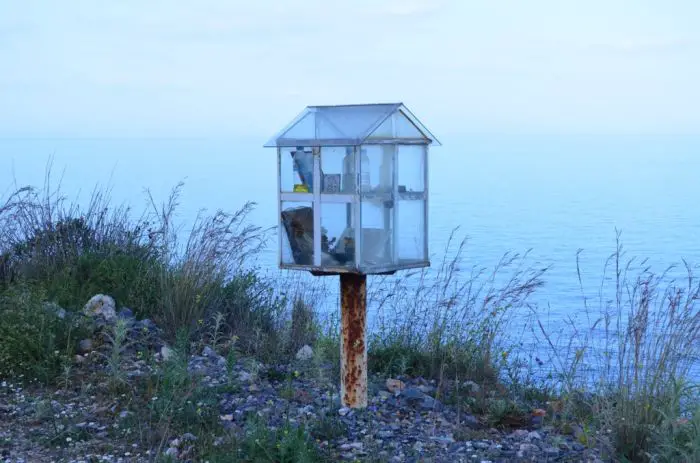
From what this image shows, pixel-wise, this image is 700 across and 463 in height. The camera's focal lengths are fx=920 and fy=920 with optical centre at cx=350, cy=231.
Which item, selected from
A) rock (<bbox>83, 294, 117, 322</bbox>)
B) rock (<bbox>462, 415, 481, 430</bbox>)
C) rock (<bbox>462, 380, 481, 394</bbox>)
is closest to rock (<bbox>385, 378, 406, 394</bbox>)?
rock (<bbox>462, 380, 481, 394</bbox>)

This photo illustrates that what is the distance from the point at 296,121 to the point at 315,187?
515 millimetres

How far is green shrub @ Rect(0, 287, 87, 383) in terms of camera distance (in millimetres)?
7168

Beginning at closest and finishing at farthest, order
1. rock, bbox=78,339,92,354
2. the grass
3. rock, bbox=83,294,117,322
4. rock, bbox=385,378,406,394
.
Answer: the grass → rock, bbox=385,378,406,394 → rock, bbox=78,339,92,354 → rock, bbox=83,294,117,322

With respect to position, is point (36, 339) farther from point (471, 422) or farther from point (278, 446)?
point (471, 422)

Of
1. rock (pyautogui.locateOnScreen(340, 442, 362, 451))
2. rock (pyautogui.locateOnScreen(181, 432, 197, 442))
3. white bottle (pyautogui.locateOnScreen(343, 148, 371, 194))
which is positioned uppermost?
white bottle (pyautogui.locateOnScreen(343, 148, 371, 194))

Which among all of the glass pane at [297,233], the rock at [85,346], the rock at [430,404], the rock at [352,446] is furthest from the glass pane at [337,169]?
the rock at [85,346]

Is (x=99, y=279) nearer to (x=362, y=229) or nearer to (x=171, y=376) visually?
(x=171, y=376)

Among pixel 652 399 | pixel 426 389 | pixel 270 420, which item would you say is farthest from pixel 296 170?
pixel 652 399

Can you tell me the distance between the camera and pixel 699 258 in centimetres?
1978

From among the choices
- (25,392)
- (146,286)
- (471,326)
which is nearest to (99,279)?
(146,286)

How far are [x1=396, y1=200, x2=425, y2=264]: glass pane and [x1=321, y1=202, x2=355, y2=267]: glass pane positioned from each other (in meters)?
0.35

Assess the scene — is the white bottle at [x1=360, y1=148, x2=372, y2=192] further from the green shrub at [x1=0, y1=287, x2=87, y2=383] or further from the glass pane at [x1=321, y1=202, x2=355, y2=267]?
the green shrub at [x1=0, y1=287, x2=87, y2=383]

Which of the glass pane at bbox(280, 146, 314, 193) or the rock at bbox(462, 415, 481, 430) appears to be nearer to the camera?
the glass pane at bbox(280, 146, 314, 193)

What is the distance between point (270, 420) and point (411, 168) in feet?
6.41
